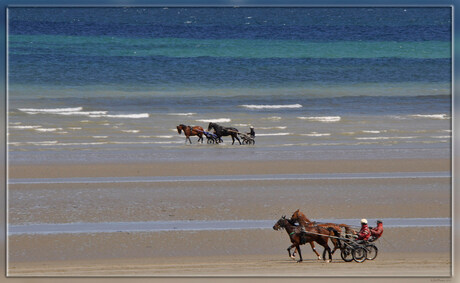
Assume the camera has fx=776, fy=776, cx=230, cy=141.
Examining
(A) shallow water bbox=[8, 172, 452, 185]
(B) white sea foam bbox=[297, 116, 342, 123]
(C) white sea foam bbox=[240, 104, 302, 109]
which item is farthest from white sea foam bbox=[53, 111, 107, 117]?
(A) shallow water bbox=[8, 172, 452, 185]

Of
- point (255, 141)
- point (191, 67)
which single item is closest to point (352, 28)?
point (191, 67)

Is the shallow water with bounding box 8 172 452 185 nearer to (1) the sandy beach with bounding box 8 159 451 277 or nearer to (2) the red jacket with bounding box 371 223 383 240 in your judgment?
(1) the sandy beach with bounding box 8 159 451 277

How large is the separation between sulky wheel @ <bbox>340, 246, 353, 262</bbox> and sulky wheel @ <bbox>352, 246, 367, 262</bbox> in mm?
40

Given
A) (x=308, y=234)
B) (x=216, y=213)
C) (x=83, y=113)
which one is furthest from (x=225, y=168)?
(x=83, y=113)

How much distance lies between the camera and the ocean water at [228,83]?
14.7 m

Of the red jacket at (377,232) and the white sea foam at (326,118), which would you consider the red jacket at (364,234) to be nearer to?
the red jacket at (377,232)

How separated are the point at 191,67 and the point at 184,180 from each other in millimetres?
16546

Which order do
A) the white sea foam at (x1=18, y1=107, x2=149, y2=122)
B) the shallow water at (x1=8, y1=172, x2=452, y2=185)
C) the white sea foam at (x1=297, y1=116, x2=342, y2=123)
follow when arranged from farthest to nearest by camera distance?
1. the white sea foam at (x1=18, y1=107, x2=149, y2=122)
2. the white sea foam at (x1=297, y1=116, x2=342, y2=123)
3. the shallow water at (x1=8, y1=172, x2=452, y2=185)

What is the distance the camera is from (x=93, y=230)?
8.59 meters

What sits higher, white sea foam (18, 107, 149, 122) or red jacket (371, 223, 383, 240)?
white sea foam (18, 107, 149, 122)

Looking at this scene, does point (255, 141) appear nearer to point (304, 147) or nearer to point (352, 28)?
point (304, 147)

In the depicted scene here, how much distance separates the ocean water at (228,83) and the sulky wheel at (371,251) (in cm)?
234

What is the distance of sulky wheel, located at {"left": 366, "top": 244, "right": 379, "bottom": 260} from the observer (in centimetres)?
733

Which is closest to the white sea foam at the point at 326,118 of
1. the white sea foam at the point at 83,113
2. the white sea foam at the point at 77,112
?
the white sea foam at the point at 77,112
